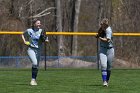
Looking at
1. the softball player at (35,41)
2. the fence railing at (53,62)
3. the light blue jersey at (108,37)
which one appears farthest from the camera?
the fence railing at (53,62)

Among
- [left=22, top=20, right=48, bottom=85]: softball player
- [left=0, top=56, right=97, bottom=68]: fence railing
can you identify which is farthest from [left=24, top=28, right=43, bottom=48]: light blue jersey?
[left=0, top=56, right=97, bottom=68]: fence railing

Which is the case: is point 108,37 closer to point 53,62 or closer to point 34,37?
point 34,37

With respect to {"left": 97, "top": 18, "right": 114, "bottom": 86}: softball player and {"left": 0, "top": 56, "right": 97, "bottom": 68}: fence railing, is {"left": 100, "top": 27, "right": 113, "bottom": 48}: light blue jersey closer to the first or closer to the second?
{"left": 97, "top": 18, "right": 114, "bottom": 86}: softball player

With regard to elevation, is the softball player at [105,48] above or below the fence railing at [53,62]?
above

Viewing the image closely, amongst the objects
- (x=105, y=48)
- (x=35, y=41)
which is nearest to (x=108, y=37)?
(x=105, y=48)

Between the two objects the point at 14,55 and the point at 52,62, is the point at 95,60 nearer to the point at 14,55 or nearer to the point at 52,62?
the point at 52,62

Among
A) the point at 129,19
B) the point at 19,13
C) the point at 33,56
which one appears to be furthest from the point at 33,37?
the point at 129,19

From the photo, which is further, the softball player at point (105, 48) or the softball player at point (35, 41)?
the softball player at point (35, 41)

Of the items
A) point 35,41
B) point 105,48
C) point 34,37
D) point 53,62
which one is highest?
point 34,37

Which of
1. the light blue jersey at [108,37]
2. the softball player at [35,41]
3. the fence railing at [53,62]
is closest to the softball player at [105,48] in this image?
the light blue jersey at [108,37]

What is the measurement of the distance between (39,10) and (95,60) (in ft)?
60.1

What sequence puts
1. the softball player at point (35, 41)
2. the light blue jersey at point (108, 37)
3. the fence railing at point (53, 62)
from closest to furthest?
1. the light blue jersey at point (108, 37)
2. the softball player at point (35, 41)
3. the fence railing at point (53, 62)

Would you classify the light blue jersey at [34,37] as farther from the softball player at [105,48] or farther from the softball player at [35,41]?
the softball player at [105,48]

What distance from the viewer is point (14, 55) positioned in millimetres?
30906
